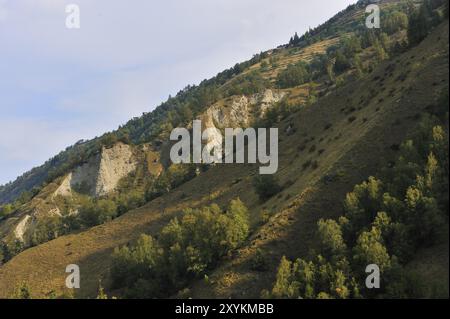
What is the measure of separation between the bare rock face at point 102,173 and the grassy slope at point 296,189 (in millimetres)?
63512

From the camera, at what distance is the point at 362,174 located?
5166 centimetres

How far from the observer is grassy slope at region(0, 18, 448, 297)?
48.6 metres

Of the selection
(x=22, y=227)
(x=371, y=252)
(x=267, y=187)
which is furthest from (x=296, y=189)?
(x=22, y=227)

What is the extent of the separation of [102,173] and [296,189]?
121127 mm

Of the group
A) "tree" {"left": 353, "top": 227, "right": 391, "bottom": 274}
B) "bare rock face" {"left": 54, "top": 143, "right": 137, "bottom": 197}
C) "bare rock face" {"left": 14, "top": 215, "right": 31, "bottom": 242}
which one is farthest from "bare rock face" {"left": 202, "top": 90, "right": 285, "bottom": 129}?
"tree" {"left": 353, "top": 227, "right": 391, "bottom": 274}

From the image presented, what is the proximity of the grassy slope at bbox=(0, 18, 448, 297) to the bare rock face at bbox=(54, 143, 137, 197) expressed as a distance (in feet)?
208

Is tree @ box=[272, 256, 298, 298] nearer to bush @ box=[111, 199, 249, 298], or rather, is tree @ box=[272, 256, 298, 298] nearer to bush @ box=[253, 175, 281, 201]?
bush @ box=[111, 199, 249, 298]

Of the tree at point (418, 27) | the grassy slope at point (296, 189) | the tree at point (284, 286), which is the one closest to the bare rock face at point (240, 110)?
the grassy slope at point (296, 189)

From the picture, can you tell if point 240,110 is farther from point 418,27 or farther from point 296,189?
point 296,189

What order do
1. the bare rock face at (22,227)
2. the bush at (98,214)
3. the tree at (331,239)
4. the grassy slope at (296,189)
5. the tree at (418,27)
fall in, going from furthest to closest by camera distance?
1. the bare rock face at (22,227)
2. the bush at (98,214)
3. the tree at (418,27)
4. the grassy slope at (296,189)
5. the tree at (331,239)

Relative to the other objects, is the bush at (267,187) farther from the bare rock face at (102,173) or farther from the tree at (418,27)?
the bare rock face at (102,173)

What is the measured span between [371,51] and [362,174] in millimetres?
141547

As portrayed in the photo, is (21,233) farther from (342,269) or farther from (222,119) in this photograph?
(342,269)

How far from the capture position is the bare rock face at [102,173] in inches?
6560
